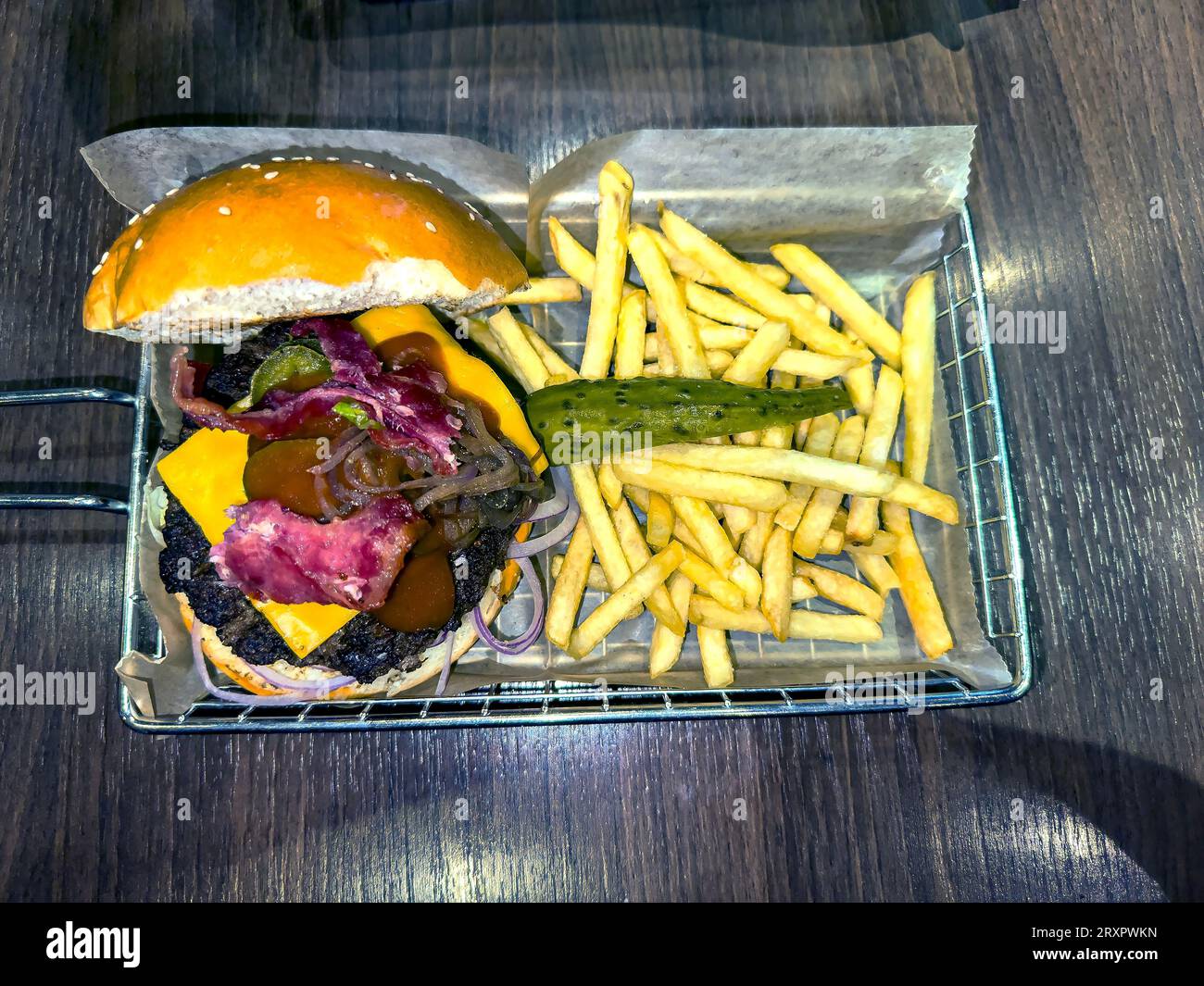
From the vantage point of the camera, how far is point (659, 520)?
2295 millimetres

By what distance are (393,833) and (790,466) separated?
72.5 inches

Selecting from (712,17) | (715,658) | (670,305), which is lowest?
(715,658)

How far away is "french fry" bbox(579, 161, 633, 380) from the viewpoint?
90.2 inches

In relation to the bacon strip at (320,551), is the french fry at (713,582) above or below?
below

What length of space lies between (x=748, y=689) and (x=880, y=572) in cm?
59

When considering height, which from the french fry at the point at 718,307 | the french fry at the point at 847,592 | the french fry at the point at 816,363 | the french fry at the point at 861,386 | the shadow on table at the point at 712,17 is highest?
the shadow on table at the point at 712,17

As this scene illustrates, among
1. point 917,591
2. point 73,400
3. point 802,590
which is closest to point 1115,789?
point 917,591

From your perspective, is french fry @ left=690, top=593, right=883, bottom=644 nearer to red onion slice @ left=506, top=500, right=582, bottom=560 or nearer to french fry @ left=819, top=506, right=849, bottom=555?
french fry @ left=819, top=506, right=849, bottom=555

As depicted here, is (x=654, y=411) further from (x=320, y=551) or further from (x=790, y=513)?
(x=320, y=551)

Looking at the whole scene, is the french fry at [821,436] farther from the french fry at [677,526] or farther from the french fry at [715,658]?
the french fry at [715,658]

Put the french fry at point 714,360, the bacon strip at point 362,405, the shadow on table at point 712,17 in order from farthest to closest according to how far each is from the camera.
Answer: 1. the shadow on table at point 712,17
2. the french fry at point 714,360
3. the bacon strip at point 362,405

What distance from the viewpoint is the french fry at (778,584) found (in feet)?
7.23

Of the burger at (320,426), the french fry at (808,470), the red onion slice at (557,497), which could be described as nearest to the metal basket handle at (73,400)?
the burger at (320,426)
